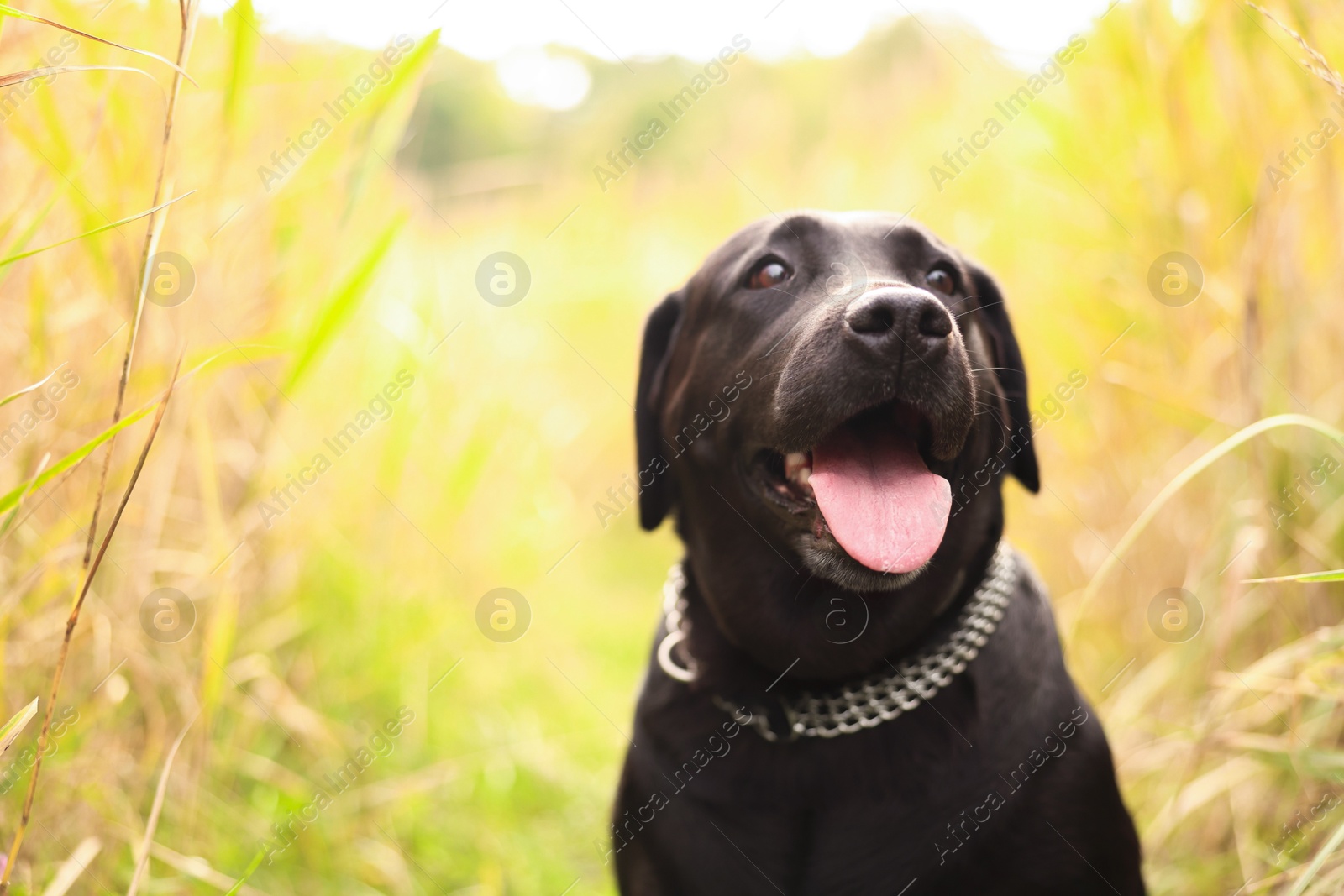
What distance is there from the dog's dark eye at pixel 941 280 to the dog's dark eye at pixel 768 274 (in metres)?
0.33

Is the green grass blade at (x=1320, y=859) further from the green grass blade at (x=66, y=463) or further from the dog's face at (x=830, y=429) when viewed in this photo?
the green grass blade at (x=66, y=463)

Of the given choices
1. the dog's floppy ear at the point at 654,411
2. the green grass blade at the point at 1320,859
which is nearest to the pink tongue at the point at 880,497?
the dog's floppy ear at the point at 654,411

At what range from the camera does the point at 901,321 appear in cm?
168

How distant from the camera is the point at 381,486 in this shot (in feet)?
11.2

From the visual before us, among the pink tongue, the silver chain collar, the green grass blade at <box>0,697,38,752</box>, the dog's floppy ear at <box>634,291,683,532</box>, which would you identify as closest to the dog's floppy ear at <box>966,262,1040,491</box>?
the silver chain collar

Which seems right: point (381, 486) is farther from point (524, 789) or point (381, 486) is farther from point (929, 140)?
point (929, 140)

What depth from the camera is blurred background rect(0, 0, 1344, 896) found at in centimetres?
224

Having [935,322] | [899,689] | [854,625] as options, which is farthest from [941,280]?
[899,689]

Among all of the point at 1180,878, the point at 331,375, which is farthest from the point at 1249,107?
the point at 331,375

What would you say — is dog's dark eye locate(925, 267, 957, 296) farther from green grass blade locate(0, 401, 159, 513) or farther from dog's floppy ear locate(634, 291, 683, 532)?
green grass blade locate(0, 401, 159, 513)

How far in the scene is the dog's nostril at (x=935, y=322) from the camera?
167 centimetres

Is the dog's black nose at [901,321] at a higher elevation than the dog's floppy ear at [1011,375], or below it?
higher

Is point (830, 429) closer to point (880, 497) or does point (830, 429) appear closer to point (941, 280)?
point (880, 497)

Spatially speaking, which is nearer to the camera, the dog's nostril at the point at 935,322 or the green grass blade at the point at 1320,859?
the green grass blade at the point at 1320,859
